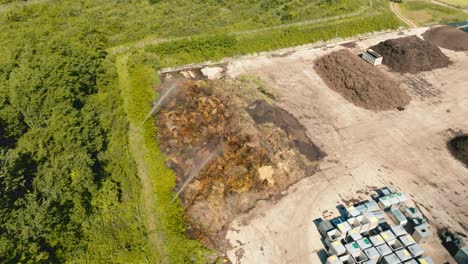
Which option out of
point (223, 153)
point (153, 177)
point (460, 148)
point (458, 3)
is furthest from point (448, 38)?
Result: point (153, 177)

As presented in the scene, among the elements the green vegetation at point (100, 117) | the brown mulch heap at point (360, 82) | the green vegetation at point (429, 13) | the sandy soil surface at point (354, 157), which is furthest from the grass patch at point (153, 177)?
the green vegetation at point (429, 13)

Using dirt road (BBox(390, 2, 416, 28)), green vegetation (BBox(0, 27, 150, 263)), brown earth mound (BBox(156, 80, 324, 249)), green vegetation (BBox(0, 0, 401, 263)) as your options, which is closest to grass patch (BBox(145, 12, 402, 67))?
green vegetation (BBox(0, 0, 401, 263))

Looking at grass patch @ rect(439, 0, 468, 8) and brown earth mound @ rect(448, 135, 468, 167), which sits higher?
grass patch @ rect(439, 0, 468, 8)

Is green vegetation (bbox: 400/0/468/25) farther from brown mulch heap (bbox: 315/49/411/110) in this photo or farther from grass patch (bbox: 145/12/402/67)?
brown mulch heap (bbox: 315/49/411/110)

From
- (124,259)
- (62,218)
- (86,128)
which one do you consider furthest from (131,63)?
(124,259)

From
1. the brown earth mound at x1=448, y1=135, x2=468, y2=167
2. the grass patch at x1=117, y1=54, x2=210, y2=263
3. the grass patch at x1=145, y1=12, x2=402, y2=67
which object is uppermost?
the grass patch at x1=145, y1=12, x2=402, y2=67

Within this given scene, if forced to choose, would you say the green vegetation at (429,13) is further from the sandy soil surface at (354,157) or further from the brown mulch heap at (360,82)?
the brown mulch heap at (360,82)

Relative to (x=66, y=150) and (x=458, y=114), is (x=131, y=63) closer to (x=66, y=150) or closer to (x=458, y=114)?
(x=66, y=150)
